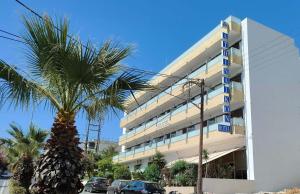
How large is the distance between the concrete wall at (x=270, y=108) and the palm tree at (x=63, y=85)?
2439 cm

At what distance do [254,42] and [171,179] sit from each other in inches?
564

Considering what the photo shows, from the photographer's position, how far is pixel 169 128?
4881 centimetres

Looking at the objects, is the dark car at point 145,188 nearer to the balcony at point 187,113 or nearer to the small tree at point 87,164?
the small tree at point 87,164

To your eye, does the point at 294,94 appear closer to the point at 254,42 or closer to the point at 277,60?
the point at 277,60

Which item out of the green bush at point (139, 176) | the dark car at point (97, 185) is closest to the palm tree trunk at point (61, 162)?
the dark car at point (97, 185)

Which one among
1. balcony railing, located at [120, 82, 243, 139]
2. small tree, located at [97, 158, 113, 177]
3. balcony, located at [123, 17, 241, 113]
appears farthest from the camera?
small tree, located at [97, 158, 113, 177]

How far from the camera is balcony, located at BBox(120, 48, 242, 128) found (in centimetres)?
3547

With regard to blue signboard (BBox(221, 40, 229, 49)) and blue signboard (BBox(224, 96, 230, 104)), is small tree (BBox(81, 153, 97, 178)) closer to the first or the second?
blue signboard (BBox(224, 96, 230, 104))

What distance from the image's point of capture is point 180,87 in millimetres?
45531

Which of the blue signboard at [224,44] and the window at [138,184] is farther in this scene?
the blue signboard at [224,44]

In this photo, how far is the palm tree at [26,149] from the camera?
24.8 meters

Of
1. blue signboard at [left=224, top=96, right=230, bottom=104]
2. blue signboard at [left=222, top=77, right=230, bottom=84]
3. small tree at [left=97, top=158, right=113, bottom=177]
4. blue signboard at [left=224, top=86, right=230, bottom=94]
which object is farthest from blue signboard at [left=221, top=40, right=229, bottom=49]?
small tree at [left=97, top=158, right=113, bottom=177]

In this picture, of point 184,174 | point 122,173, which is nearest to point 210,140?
point 184,174

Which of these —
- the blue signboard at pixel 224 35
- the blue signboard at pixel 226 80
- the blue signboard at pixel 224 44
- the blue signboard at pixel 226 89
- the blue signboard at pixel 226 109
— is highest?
the blue signboard at pixel 224 35
